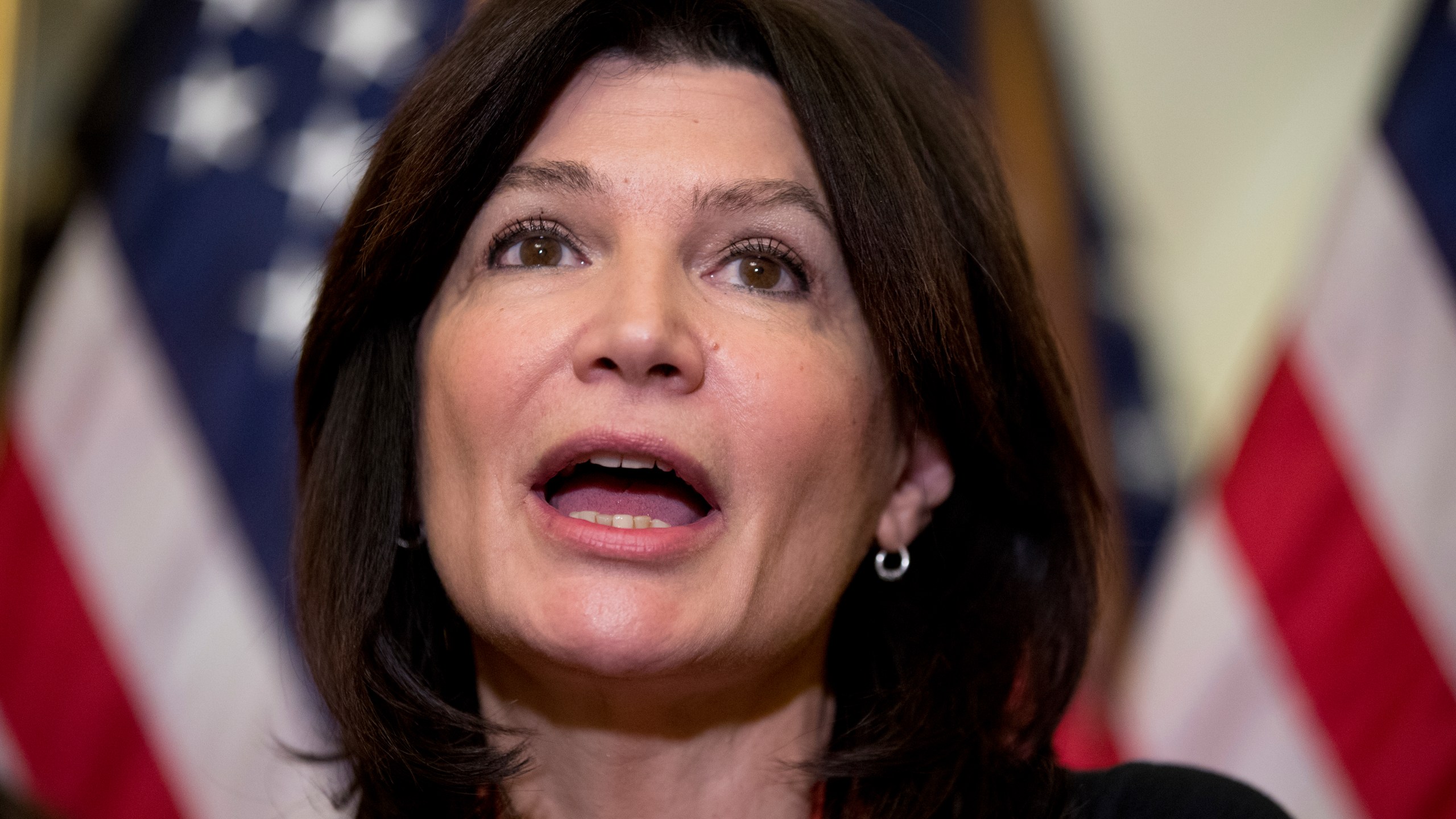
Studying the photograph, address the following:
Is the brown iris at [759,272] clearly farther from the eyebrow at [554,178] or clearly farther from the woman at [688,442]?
the eyebrow at [554,178]

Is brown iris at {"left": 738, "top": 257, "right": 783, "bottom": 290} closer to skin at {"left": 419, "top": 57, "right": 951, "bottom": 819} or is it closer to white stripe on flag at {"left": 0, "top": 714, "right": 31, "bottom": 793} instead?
skin at {"left": 419, "top": 57, "right": 951, "bottom": 819}

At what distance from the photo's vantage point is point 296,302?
85.2 inches

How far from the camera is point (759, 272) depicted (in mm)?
1097

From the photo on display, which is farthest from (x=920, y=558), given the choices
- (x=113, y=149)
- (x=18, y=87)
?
(x=18, y=87)

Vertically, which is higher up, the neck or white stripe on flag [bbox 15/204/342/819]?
the neck

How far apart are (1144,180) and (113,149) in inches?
77.5

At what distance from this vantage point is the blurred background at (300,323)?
78.0 inches

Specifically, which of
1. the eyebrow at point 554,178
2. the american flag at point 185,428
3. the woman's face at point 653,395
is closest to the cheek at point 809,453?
the woman's face at point 653,395

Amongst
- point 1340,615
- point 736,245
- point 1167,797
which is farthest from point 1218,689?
point 736,245

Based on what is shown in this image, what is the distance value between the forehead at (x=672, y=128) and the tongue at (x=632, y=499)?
28cm

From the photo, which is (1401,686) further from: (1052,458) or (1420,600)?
(1052,458)

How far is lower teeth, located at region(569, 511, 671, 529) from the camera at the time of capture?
1.04 meters

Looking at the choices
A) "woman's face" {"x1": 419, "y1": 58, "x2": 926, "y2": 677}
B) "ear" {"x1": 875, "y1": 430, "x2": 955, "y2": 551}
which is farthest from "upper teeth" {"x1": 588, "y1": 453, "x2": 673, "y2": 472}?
"ear" {"x1": 875, "y1": 430, "x2": 955, "y2": 551}

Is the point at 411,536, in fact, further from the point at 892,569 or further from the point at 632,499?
the point at 892,569
